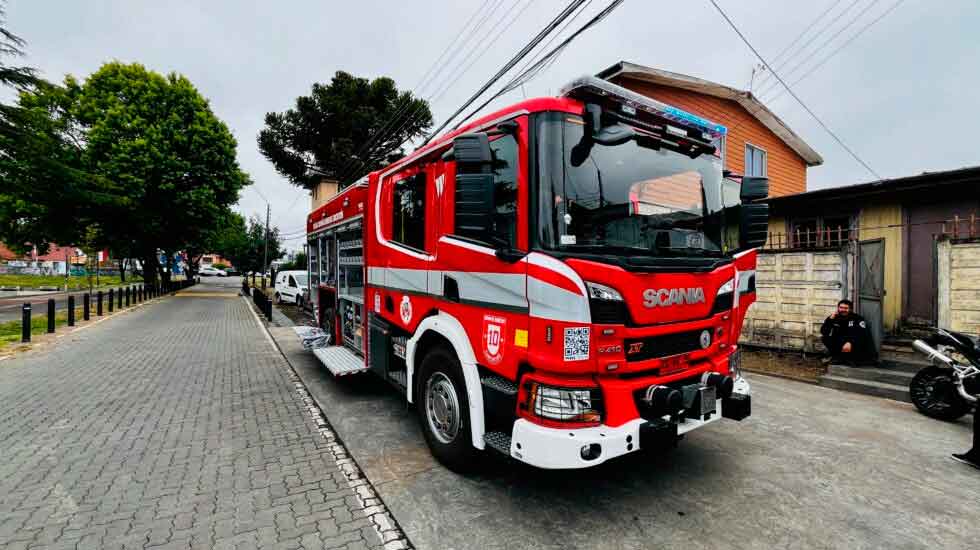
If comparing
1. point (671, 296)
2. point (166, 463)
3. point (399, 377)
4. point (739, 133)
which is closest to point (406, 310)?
point (399, 377)

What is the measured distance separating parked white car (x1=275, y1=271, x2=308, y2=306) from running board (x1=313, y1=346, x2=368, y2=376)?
1527 centimetres

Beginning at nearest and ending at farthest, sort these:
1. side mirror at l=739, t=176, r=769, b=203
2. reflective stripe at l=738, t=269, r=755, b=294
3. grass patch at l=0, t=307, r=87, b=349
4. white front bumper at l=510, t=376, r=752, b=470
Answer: white front bumper at l=510, t=376, r=752, b=470 < side mirror at l=739, t=176, r=769, b=203 < reflective stripe at l=738, t=269, r=755, b=294 < grass patch at l=0, t=307, r=87, b=349

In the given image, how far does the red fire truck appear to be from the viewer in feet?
9.54

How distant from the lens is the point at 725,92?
1370cm

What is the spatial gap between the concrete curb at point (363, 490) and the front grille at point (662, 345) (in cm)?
192

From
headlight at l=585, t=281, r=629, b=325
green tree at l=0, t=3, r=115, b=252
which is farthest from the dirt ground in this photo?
green tree at l=0, t=3, r=115, b=252

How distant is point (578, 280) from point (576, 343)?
0.40 m

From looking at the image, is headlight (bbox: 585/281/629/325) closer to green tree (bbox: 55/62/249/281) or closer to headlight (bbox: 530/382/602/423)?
headlight (bbox: 530/382/602/423)

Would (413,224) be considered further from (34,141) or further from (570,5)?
(34,141)

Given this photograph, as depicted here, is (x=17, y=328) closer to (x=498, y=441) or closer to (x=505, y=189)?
Result: (x=498, y=441)

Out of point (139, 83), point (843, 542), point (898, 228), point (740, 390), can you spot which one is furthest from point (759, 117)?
point (139, 83)

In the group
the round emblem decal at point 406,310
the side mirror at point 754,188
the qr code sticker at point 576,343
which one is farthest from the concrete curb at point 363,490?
the side mirror at point 754,188

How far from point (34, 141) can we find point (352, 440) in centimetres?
1409

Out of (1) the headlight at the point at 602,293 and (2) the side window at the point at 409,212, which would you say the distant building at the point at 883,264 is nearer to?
(1) the headlight at the point at 602,293
